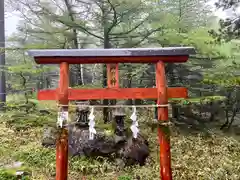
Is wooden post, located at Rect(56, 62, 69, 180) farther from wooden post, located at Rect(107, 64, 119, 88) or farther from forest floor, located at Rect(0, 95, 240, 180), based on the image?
forest floor, located at Rect(0, 95, 240, 180)

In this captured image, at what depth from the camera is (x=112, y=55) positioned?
5.75m

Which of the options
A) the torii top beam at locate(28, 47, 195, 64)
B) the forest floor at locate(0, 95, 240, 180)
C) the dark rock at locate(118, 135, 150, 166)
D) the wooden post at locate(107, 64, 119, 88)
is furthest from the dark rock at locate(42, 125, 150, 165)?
the torii top beam at locate(28, 47, 195, 64)

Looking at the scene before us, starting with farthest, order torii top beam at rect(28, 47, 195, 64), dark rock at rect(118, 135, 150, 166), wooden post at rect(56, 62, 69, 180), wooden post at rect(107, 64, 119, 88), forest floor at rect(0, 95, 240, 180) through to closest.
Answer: dark rock at rect(118, 135, 150, 166) → forest floor at rect(0, 95, 240, 180) → wooden post at rect(107, 64, 119, 88) → wooden post at rect(56, 62, 69, 180) → torii top beam at rect(28, 47, 195, 64)

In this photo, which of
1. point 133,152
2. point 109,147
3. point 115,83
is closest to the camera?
point 115,83

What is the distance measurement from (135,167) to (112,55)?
15.1 feet

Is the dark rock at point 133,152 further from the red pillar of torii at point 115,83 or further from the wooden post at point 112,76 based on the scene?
the wooden post at point 112,76

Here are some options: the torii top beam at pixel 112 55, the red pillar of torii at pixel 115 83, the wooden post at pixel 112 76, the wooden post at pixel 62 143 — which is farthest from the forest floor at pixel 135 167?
the torii top beam at pixel 112 55

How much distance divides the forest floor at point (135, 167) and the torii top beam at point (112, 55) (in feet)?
11.4

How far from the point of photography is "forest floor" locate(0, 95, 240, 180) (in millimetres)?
8472

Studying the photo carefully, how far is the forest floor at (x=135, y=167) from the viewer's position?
847 cm

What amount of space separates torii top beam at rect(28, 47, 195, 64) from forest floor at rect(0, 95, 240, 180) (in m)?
3.48

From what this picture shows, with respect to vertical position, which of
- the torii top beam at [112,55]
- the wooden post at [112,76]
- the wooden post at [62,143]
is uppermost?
the torii top beam at [112,55]

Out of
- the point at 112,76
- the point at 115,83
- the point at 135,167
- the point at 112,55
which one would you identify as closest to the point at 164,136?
the point at 115,83

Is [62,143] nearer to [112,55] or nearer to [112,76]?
[112,76]
